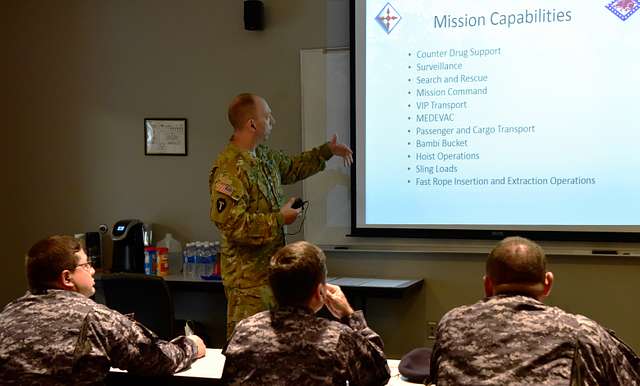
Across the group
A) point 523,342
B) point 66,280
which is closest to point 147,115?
point 66,280

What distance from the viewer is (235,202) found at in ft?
10.7

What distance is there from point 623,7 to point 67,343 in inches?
121

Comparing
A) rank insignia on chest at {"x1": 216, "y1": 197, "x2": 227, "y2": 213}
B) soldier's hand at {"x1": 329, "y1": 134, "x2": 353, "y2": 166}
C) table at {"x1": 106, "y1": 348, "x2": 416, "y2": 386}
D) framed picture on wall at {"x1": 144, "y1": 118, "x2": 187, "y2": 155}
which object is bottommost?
table at {"x1": 106, "y1": 348, "x2": 416, "y2": 386}

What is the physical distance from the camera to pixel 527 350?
1716 mm

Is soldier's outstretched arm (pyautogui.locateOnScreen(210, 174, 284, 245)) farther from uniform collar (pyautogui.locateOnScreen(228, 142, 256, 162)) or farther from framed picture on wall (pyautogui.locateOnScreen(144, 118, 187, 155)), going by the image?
framed picture on wall (pyautogui.locateOnScreen(144, 118, 187, 155))

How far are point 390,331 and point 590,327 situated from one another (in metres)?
2.48

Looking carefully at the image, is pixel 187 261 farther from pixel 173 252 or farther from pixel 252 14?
pixel 252 14

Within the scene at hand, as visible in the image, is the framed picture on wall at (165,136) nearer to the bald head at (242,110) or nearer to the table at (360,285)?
the table at (360,285)

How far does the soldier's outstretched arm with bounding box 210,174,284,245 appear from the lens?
323cm

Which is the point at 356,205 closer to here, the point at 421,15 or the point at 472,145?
the point at 472,145

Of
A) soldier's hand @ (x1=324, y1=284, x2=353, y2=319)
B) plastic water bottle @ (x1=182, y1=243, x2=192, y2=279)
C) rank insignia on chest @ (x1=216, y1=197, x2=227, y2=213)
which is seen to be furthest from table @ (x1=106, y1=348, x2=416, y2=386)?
plastic water bottle @ (x1=182, y1=243, x2=192, y2=279)

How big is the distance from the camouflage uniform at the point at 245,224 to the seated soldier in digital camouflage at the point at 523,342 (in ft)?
5.04

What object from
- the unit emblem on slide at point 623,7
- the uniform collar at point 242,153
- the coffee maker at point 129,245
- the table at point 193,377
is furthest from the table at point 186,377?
the unit emblem on slide at point 623,7

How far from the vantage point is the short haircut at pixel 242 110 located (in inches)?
135
